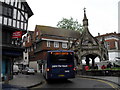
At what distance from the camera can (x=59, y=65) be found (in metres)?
15.0

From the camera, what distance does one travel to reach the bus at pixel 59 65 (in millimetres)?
14871

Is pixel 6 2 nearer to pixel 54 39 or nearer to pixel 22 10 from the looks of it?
pixel 22 10

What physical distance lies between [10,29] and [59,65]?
352 inches

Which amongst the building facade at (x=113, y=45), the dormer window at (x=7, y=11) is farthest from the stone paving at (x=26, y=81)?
the building facade at (x=113, y=45)

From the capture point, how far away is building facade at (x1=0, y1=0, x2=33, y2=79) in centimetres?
1927

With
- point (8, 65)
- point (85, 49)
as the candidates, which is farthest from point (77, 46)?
point (8, 65)

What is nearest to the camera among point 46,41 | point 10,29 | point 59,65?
point 59,65

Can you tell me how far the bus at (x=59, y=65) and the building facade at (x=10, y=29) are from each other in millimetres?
6695

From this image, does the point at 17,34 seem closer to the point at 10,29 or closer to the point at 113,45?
the point at 10,29

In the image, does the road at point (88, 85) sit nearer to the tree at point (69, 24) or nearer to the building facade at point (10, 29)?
the building facade at point (10, 29)

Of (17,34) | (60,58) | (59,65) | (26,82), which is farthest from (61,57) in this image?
(17,34)

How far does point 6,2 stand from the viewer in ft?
65.3

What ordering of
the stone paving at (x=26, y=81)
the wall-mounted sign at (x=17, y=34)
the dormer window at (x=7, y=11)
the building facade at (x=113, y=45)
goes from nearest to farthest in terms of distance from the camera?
the stone paving at (x=26, y=81)
the dormer window at (x=7, y=11)
the wall-mounted sign at (x=17, y=34)
the building facade at (x=113, y=45)

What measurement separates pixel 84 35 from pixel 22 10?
1178 cm
